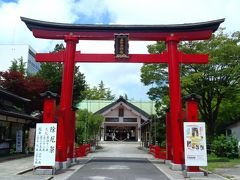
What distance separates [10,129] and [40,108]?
29.7 ft

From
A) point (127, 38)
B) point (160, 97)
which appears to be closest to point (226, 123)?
point (160, 97)

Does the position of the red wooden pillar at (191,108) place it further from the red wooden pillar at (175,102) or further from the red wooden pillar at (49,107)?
the red wooden pillar at (49,107)

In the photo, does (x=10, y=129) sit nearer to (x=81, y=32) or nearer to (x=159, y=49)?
(x=81, y=32)

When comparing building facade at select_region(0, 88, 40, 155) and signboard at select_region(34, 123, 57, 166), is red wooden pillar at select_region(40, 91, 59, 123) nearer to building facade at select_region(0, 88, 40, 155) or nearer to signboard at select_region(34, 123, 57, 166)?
signboard at select_region(34, 123, 57, 166)

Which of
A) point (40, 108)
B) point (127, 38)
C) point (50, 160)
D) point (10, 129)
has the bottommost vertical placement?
point (50, 160)

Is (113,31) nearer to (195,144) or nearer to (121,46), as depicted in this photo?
(121,46)

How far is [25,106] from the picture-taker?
3425 centimetres

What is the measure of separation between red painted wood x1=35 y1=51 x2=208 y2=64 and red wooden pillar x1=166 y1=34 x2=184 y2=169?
0.47m

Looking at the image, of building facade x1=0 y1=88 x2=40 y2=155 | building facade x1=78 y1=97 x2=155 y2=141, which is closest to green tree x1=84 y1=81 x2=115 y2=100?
building facade x1=78 y1=97 x2=155 y2=141

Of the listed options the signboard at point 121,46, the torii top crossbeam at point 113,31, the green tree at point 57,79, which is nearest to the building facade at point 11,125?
the torii top crossbeam at point 113,31

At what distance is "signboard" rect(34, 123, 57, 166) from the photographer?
15195mm

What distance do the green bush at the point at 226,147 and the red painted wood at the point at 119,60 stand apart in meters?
8.20

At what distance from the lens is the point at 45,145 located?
15.4 meters

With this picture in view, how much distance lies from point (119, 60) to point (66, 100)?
4149 mm
